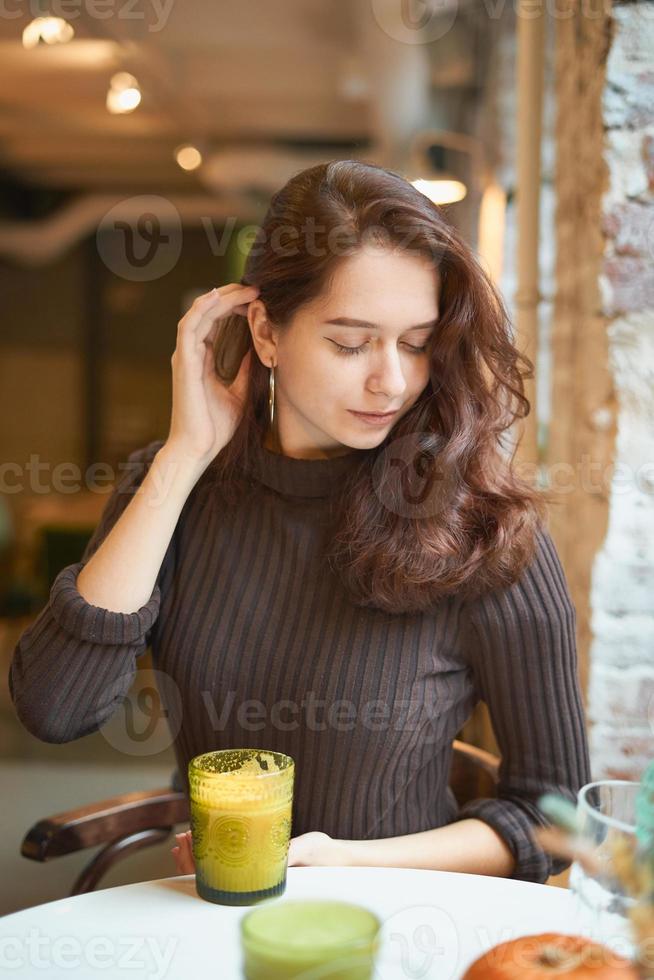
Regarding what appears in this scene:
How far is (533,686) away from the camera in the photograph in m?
1.34

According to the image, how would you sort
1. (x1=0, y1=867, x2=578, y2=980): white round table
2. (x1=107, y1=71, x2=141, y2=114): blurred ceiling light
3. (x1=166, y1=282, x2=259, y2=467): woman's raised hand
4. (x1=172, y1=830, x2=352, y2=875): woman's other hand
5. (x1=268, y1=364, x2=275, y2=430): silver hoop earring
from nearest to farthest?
(x1=0, y1=867, x2=578, y2=980): white round table, (x1=172, y1=830, x2=352, y2=875): woman's other hand, (x1=166, y1=282, x2=259, y2=467): woman's raised hand, (x1=268, y1=364, x2=275, y2=430): silver hoop earring, (x1=107, y1=71, x2=141, y2=114): blurred ceiling light

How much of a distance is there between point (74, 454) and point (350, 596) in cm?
857

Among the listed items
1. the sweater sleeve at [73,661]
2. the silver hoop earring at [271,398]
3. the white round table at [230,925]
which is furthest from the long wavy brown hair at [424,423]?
the white round table at [230,925]

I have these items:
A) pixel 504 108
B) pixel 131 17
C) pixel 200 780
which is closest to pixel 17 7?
pixel 131 17

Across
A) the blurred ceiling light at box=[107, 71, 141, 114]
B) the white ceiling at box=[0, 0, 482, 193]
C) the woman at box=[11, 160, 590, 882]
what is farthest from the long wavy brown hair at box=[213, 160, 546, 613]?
the blurred ceiling light at box=[107, 71, 141, 114]

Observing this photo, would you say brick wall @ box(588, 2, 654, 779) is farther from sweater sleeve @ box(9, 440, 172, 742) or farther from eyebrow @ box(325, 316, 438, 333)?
sweater sleeve @ box(9, 440, 172, 742)

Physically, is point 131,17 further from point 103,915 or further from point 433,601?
point 103,915

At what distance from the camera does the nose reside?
131 centimetres

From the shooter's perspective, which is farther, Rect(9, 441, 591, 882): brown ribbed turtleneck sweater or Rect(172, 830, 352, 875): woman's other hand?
Rect(9, 441, 591, 882): brown ribbed turtleneck sweater

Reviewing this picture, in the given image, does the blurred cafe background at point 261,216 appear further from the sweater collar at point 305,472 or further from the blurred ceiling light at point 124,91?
the sweater collar at point 305,472

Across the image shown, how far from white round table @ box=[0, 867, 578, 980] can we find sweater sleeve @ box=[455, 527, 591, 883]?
0.31 meters

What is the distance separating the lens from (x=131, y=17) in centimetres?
419

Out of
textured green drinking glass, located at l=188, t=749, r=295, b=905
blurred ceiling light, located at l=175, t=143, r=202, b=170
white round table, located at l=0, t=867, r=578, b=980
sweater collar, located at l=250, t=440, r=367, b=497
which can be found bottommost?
white round table, located at l=0, t=867, r=578, b=980

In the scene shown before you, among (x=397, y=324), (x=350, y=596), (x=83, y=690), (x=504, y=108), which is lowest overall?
(x=83, y=690)
